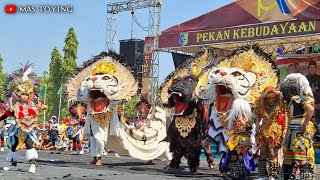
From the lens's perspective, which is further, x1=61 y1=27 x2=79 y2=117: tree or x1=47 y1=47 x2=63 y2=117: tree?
x1=47 y1=47 x2=63 y2=117: tree

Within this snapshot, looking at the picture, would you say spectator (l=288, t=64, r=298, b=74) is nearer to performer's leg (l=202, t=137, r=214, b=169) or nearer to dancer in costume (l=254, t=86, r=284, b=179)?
performer's leg (l=202, t=137, r=214, b=169)

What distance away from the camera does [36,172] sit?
30.7 feet

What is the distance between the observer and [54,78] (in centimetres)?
5000

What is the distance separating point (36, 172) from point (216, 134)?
3.19 m

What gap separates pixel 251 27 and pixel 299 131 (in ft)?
36.9

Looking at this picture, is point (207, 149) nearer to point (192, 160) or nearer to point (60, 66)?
point (192, 160)

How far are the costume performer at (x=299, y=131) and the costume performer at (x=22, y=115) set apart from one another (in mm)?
4567

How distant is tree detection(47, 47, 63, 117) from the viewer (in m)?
49.2

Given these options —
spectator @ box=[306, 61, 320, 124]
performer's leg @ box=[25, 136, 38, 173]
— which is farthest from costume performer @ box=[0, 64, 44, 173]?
spectator @ box=[306, 61, 320, 124]

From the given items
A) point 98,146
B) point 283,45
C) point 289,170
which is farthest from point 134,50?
A: point 289,170

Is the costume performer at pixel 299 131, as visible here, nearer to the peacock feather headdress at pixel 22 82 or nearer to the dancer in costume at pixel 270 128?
the dancer in costume at pixel 270 128

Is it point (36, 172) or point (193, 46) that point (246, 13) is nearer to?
point (193, 46)

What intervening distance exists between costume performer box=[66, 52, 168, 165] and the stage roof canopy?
637cm

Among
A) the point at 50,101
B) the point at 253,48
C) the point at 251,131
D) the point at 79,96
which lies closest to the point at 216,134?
the point at 251,131
